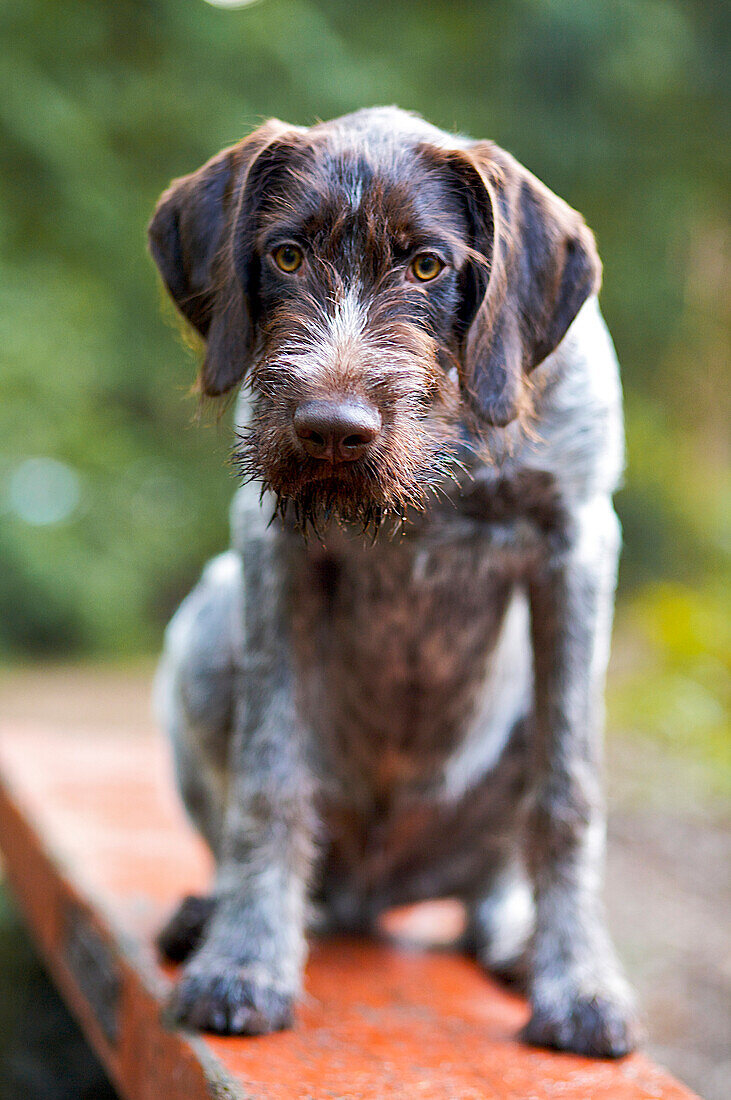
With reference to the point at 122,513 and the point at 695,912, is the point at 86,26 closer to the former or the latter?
the point at 122,513

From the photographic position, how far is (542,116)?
10.7 meters

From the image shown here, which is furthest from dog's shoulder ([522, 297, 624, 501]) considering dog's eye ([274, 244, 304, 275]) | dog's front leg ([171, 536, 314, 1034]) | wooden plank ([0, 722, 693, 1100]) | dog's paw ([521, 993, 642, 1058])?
wooden plank ([0, 722, 693, 1100])

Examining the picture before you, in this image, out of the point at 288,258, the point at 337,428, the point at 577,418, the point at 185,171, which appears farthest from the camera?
the point at 185,171

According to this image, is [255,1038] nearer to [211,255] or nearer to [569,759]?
[569,759]

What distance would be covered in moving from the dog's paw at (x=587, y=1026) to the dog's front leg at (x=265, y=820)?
530 mm

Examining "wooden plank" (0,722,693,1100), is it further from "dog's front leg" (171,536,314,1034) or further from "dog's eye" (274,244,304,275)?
"dog's eye" (274,244,304,275)

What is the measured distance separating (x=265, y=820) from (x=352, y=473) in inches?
37.9

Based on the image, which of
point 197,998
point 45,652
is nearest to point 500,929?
point 197,998

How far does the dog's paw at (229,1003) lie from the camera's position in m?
2.23

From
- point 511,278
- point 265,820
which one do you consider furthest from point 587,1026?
point 511,278

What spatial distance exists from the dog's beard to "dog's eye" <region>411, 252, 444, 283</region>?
27 centimetres

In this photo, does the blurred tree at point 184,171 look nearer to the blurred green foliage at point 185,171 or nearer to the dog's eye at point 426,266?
the blurred green foliage at point 185,171

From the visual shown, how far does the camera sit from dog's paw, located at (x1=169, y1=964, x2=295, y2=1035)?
2229 mm

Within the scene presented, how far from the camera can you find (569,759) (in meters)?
2.50
